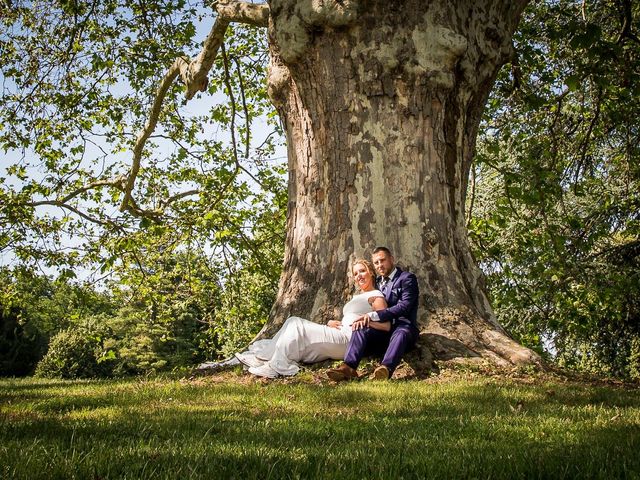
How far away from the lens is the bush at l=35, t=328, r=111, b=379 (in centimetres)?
3559

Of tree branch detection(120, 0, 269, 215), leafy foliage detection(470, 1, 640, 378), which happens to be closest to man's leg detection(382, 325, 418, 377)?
tree branch detection(120, 0, 269, 215)

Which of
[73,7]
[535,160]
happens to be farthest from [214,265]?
[535,160]

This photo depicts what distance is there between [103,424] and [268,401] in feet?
5.15

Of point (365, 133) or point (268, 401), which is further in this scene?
point (365, 133)

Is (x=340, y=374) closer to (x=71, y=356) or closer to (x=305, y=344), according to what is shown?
(x=305, y=344)

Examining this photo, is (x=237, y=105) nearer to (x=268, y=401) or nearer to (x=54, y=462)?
(x=268, y=401)

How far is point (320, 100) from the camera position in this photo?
8.17 m

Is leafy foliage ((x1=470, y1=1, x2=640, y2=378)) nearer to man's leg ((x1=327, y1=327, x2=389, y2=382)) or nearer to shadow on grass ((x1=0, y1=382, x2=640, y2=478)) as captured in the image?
man's leg ((x1=327, y1=327, x2=389, y2=382))

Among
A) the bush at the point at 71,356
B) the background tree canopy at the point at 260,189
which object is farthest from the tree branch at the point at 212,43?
the bush at the point at 71,356

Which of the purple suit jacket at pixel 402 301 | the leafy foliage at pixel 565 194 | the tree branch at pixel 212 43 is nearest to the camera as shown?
the purple suit jacket at pixel 402 301

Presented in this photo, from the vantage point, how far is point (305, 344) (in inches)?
275

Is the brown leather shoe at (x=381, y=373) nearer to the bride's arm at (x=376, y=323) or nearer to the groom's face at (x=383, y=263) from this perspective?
the bride's arm at (x=376, y=323)

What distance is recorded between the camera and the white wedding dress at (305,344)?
22.8 ft

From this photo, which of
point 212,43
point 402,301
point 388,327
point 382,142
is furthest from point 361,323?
point 212,43
